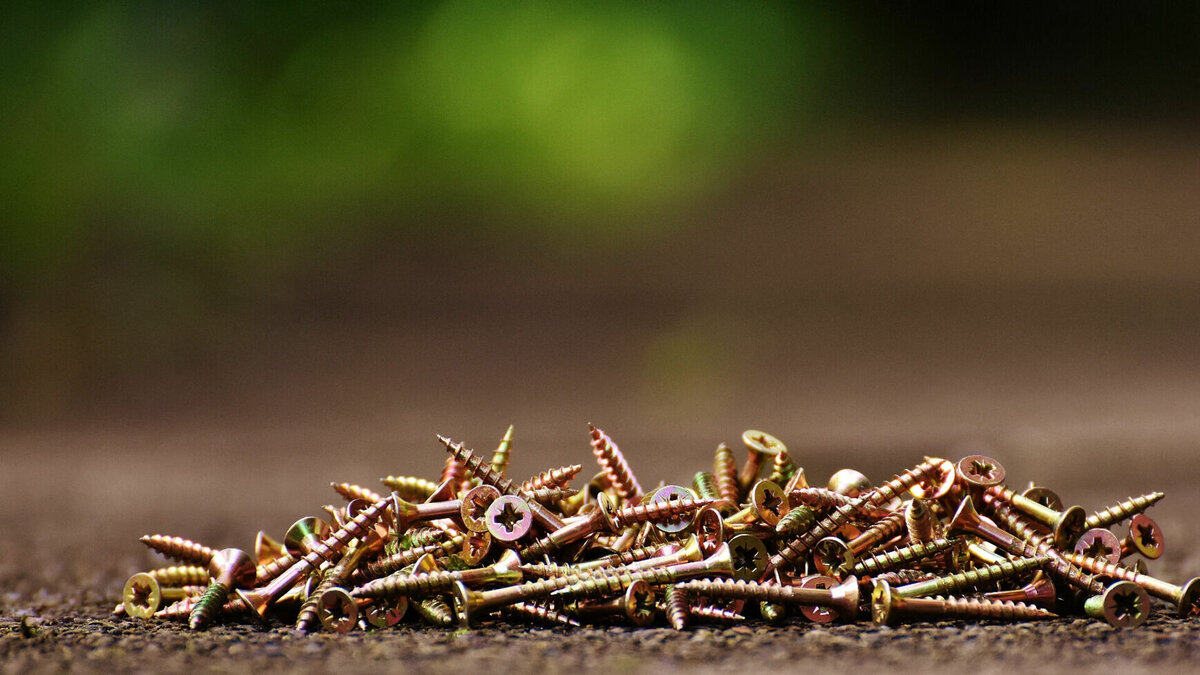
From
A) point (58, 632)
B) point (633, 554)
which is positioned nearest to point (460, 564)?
point (633, 554)

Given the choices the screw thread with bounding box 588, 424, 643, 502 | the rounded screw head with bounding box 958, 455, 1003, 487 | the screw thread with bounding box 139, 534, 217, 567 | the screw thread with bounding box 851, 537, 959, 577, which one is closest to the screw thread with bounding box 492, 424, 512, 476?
the screw thread with bounding box 588, 424, 643, 502

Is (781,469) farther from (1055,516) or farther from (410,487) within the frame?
(410,487)

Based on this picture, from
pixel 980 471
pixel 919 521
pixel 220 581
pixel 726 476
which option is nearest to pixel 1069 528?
pixel 980 471

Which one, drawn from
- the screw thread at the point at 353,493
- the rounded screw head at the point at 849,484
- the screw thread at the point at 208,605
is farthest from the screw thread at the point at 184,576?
the rounded screw head at the point at 849,484

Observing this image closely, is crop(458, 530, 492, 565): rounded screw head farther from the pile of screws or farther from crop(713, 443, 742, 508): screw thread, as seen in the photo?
crop(713, 443, 742, 508): screw thread

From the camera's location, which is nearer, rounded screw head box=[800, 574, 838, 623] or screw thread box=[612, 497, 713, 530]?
rounded screw head box=[800, 574, 838, 623]
